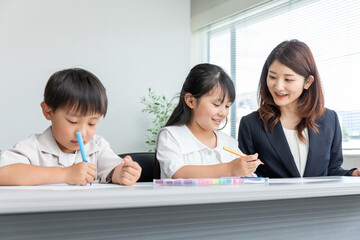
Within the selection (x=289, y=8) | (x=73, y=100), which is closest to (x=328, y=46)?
(x=289, y=8)

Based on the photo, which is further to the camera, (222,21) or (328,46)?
(222,21)

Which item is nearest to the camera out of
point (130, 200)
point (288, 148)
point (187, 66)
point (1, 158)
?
point (130, 200)

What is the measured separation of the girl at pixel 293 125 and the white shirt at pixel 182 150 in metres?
0.17

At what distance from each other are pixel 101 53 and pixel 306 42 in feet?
5.91

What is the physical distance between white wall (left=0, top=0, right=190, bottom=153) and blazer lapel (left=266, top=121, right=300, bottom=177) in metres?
2.13

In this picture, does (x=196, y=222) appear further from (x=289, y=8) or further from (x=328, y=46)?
(x=289, y=8)

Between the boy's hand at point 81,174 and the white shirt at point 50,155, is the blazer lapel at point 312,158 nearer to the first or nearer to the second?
the white shirt at point 50,155

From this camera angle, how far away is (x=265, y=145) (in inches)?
65.8

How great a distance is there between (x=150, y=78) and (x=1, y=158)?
283 centimetres

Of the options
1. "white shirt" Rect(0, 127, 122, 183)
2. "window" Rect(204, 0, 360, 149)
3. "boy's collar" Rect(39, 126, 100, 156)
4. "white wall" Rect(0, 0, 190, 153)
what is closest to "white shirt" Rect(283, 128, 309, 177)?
"white shirt" Rect(0, 127, 122, 183)

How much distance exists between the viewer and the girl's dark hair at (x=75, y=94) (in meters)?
1.18

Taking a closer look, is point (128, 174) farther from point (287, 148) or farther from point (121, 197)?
point (287, 148)

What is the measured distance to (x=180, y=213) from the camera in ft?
2.56

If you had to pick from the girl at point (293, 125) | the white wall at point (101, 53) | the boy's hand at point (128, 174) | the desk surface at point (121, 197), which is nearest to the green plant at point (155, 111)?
the white wall at point (101, 53)
